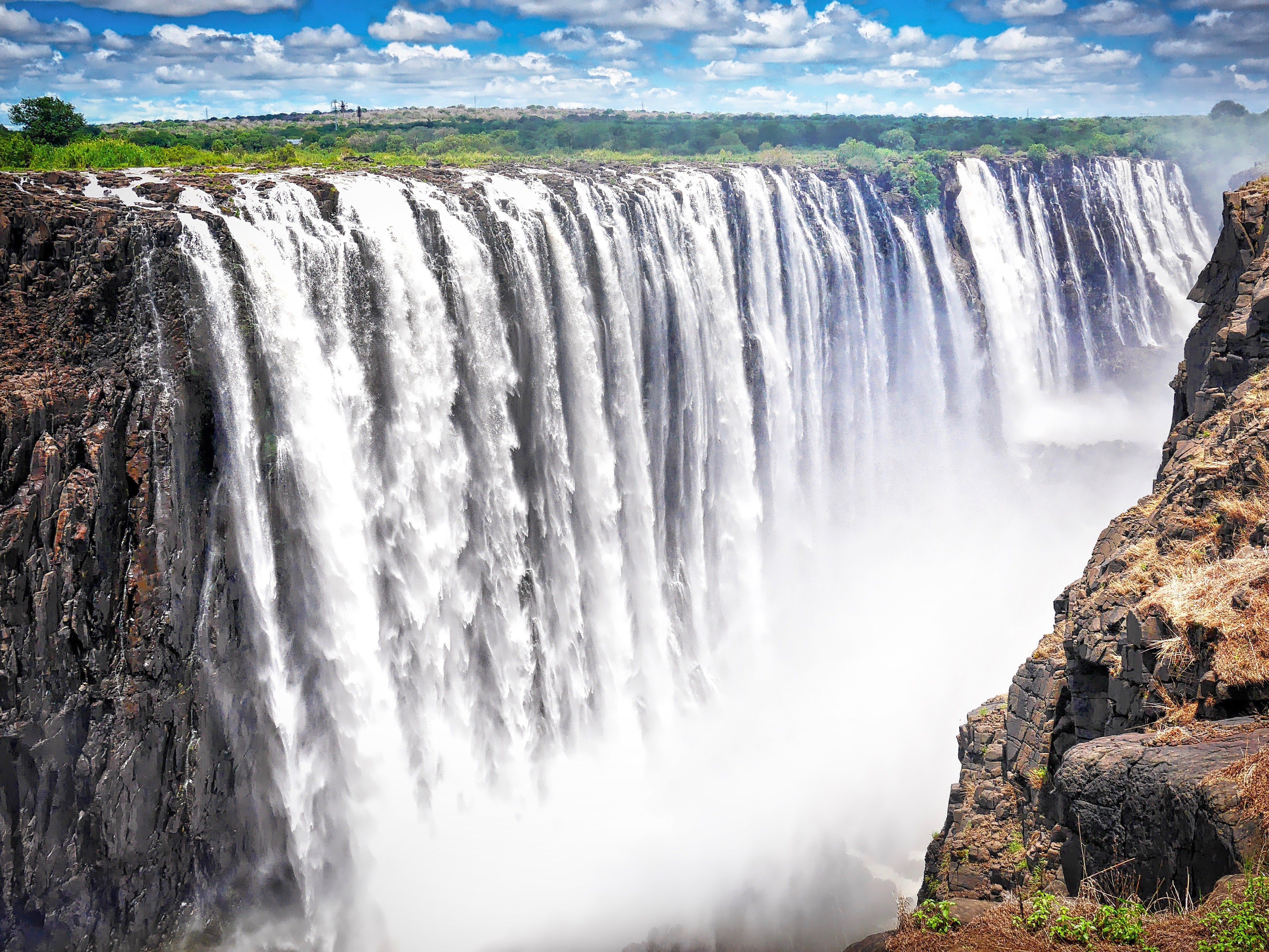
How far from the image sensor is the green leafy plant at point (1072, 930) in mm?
8984

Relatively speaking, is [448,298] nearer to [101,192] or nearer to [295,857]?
[101,192]

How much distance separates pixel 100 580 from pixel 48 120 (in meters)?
19.0

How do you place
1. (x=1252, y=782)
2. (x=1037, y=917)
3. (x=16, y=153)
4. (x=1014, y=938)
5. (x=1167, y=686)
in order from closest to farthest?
(x=1252, y=782)
(x=1014, y=938)
(x=1037, y=917)
(x=1167, y=686)
(x=16, y=153)

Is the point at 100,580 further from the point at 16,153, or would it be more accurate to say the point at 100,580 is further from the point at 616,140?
the point at 616,140

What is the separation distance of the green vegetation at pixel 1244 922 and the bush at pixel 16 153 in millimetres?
28423

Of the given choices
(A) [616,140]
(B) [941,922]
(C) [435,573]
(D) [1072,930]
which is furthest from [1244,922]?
(A) [616,140]

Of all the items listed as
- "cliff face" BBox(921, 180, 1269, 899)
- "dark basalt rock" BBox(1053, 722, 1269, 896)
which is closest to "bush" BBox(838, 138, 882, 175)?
"cliff face" BBox(921, 180, 1269, 899)

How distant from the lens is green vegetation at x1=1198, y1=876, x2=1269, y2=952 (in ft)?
25.9

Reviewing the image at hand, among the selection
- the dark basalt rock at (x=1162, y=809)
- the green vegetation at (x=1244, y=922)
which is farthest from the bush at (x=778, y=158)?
the green vegetation at (x=1244, y=922)

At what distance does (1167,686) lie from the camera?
10828 millimetres

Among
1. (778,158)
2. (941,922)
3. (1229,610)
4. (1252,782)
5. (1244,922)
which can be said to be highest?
(778,158)

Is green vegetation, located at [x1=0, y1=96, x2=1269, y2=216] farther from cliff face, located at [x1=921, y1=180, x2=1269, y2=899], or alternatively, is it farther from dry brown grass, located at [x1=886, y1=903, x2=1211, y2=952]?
dry brown grass, located at [x1=886, y1=903, x2=1211, y2=952]

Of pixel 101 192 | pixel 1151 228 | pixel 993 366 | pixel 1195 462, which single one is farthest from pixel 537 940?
pixel 1151 228

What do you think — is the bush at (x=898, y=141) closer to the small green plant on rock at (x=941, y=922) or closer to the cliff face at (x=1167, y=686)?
the cliff face at (x=1167, y=686)
